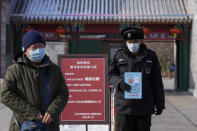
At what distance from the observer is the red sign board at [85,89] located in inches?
205

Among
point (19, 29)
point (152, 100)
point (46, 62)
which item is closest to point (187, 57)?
point (19, 29)

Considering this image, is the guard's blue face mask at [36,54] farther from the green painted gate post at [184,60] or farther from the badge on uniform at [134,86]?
the green painted gate post at [184,60]

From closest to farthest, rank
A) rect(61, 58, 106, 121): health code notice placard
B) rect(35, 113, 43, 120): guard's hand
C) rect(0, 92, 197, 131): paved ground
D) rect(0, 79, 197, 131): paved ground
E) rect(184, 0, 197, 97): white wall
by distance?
rect(35, 113, 43, 120): guard's hand, rect(61, 58, 106, 121): health code notice placard, rect(0, 79, 197, 131): paved ground, rect(0, 92, 197, 131): paved ground, rect(184, 0, 197, 97): white wall

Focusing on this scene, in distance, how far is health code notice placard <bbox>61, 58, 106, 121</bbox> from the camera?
5199 mm

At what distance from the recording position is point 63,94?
3111 mm

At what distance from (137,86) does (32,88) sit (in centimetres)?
125

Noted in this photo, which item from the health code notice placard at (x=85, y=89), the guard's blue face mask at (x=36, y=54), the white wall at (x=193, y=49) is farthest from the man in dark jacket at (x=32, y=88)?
the white wall at (x=193, y=49)

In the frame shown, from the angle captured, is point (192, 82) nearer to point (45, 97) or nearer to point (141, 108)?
point (141, 108)

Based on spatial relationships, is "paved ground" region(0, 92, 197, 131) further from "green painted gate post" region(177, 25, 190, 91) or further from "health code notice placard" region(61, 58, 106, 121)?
"green painted gate post" region(177, 25, 190, 91)

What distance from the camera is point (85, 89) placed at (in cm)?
522

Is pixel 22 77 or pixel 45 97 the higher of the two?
pixel 22 77

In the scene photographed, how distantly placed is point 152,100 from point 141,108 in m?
0.18

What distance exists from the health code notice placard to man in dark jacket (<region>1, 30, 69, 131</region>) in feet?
6.99

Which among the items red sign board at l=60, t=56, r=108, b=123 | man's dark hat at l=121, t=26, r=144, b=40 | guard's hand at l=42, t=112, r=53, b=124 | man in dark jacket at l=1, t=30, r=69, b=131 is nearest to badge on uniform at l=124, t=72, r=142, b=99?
man's dark hat at l=121, t=26, r=144, b=40
